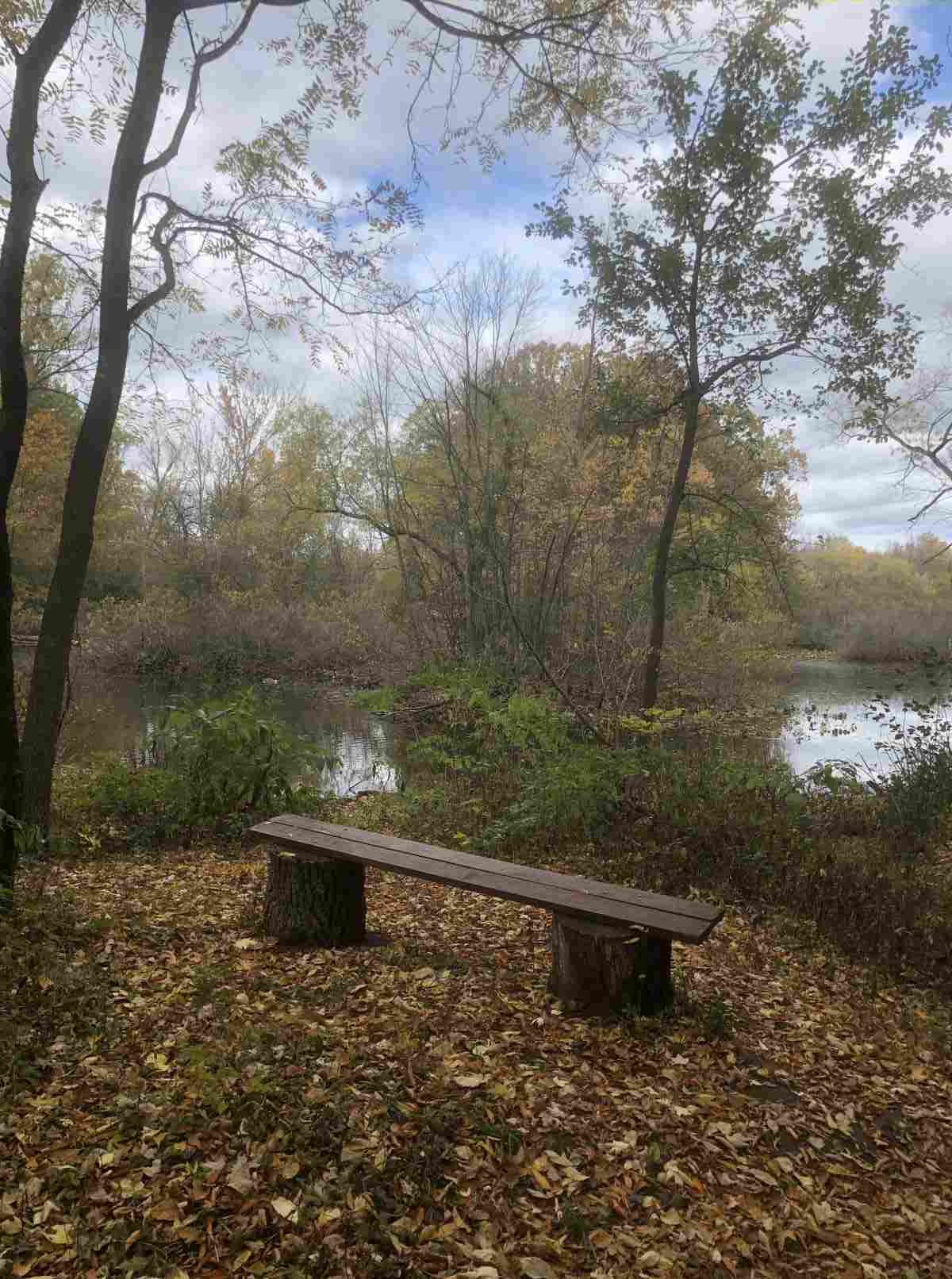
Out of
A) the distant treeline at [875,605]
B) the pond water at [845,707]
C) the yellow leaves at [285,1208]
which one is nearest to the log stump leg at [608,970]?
the yellow leaves at [285,1208]

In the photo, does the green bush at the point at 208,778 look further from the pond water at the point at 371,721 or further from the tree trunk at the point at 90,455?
the pond water at the point at 371,721

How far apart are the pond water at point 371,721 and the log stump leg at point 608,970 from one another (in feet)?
16.8

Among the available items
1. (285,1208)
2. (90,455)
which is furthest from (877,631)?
(285,1208)

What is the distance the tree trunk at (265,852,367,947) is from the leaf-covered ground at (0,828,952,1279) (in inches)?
5.7

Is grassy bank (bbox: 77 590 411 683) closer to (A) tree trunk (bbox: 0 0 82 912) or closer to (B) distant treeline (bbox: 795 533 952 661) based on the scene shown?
(B) distant treeline (bbox: 795 533 952 661)

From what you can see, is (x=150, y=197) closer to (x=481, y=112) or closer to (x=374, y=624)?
(x=481, y=112)

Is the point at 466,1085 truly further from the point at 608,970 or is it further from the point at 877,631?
the point at 877,631

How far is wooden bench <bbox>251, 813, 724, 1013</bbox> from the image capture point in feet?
10.8

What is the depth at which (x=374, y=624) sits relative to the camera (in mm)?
20031

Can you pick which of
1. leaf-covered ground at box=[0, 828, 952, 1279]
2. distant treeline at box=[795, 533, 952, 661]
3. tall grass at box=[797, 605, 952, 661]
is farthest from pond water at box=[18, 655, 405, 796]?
tall grass at box=[797, 605, 952, 661]

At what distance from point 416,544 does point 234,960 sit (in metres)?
12.2

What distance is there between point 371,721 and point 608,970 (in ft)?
38.3

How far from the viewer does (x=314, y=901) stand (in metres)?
4.02

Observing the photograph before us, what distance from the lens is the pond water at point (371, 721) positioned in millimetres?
10828
